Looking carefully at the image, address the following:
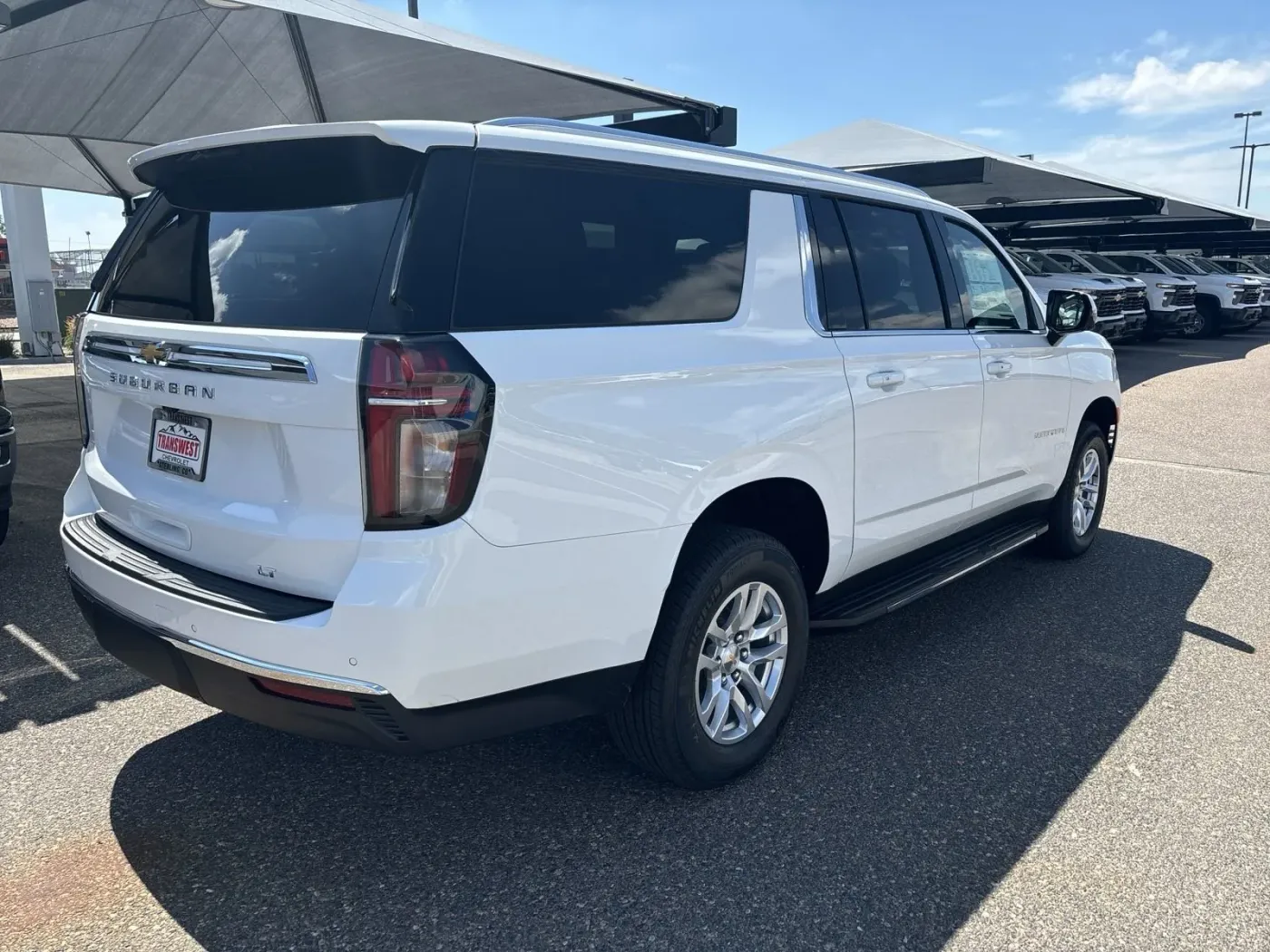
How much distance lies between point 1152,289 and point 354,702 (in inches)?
868

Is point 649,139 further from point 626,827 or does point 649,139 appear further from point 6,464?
Result: point 6,464

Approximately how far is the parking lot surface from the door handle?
4.04 ft

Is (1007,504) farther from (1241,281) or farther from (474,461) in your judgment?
(1241,281)

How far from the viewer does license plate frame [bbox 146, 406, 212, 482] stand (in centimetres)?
262

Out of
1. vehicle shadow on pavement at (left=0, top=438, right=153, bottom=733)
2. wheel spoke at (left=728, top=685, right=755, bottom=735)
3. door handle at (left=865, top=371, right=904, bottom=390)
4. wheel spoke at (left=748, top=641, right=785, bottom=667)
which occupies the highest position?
door handle at (left=865, top=371, right=904, bottom=390)

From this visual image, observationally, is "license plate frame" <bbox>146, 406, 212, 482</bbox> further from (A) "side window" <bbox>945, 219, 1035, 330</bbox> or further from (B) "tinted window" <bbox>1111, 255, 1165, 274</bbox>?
(B) "tinted window" <bbox>1111, 255, 1165, 274</bbox>

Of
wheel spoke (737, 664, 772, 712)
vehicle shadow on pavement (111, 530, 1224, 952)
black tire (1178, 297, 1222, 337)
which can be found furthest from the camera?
black tire (1178, 297, 1222, 337)

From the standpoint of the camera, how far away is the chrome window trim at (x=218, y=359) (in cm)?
234

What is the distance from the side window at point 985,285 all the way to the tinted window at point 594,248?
1.62m

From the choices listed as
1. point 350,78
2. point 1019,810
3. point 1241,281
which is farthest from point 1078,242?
point 1019,810

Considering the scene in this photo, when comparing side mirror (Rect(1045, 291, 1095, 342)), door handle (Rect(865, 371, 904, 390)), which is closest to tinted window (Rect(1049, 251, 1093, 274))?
side mirror (Rect(1045, 291, 1095, 342))

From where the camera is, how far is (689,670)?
9.53 feet

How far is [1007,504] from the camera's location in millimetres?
4805

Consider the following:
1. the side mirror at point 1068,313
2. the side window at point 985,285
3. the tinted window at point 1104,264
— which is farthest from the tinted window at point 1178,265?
the side window at point 985,285
